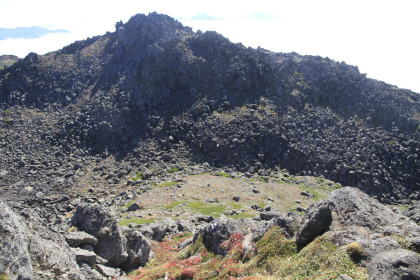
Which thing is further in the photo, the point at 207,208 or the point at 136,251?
the point at 207,208

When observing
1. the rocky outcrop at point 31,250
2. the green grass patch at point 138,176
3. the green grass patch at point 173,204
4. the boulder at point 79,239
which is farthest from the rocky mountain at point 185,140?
the rocky outcrop at point 31,250

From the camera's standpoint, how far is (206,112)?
92.5m

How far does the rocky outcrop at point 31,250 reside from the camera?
54.4 feet

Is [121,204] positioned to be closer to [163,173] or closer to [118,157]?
[163,173]

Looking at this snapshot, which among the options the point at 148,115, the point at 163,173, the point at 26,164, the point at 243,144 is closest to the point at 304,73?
the point at 243,144

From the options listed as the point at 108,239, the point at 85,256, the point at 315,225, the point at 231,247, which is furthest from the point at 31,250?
the point at 315,225

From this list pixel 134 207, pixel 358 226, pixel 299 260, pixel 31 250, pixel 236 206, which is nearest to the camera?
pixel 31 250

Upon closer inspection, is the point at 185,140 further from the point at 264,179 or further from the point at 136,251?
the point at 136,251

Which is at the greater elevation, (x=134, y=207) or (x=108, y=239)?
(x=108, y=239)

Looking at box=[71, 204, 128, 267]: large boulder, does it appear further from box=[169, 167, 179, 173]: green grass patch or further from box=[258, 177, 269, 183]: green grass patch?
box=[258, 177, 269, 183]: green grass patch

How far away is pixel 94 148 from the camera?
83.8 meters

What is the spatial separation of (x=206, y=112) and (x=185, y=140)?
12565 mm

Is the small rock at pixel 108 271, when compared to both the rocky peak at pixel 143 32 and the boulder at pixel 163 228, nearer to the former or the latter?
Result: the boulder at pixel 163 228

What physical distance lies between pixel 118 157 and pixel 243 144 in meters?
36.3
